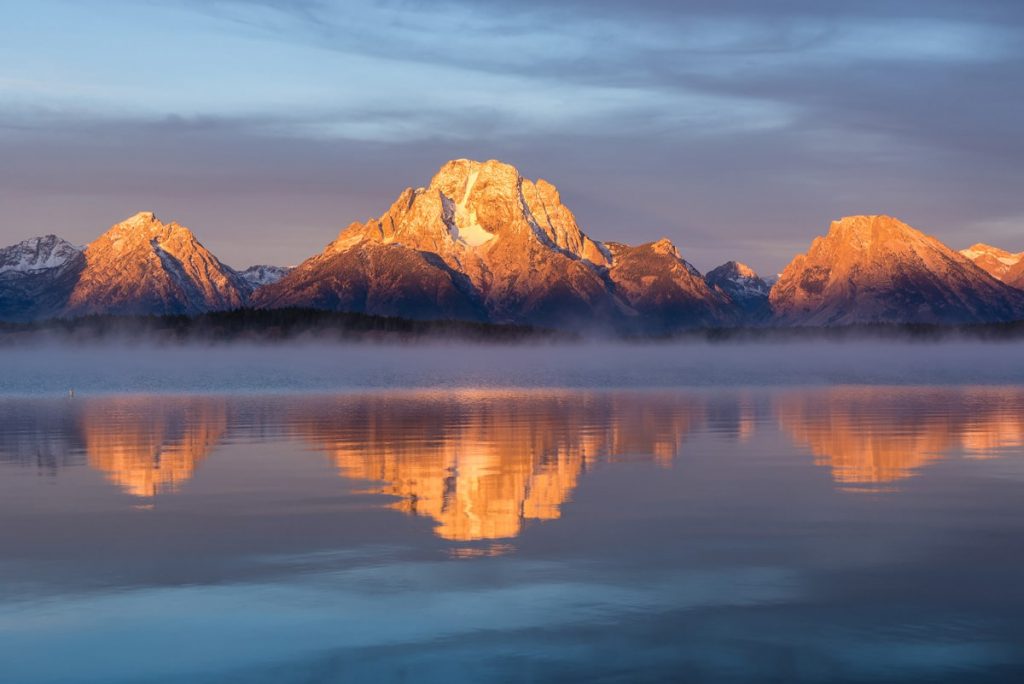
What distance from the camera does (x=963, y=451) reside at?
49.7 meters

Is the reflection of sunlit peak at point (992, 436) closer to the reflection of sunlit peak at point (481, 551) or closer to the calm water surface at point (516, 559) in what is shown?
the calm water surface at point (516, 559)

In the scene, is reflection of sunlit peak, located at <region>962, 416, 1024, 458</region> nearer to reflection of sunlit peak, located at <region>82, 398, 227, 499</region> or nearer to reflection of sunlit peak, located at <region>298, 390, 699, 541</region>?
reflection of sunlit peak, located at <region>298, 390, 699, 541</region>

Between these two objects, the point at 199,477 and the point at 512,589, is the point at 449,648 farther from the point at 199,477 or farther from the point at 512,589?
the point at 199,477

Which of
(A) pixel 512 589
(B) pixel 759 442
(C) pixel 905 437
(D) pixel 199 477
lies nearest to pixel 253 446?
(D) pixel 199 477

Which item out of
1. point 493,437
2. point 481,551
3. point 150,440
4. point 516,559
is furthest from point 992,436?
point 150,440

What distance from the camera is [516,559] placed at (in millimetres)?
27469

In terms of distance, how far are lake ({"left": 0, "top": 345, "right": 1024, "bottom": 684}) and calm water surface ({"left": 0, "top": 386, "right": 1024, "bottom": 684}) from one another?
0.09m

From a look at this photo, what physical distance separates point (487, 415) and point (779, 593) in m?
53.3

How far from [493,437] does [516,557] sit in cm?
3063

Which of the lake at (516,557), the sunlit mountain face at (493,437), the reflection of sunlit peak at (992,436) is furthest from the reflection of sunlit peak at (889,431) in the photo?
the lake at (516,557)

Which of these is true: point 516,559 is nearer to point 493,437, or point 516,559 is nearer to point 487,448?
point 487,448

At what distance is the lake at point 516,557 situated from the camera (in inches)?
797

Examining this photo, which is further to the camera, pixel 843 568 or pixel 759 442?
pixel 759 442

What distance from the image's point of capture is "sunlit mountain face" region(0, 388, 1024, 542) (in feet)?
129
